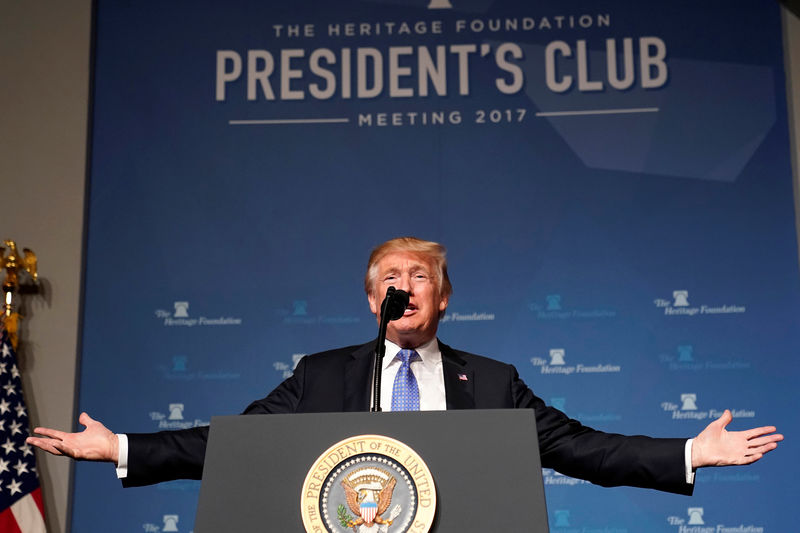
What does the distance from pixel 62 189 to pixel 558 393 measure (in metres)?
2.67

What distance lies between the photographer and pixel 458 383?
8.68 feet

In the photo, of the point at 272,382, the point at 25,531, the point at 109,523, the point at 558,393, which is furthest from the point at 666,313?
the point at 25,531

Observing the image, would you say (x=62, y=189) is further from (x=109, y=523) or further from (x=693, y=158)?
(x=693, y=158)

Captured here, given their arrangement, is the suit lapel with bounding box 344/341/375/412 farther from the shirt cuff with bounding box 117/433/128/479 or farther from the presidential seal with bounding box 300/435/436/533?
the presidential seal with bounding box 300/435/436/533

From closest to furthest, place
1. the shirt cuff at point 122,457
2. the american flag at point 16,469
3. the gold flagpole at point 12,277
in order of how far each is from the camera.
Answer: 1. the shirt cuff at point 122,457
2. the american flag at point 16,469
3. the gold flagpole at point 12,277

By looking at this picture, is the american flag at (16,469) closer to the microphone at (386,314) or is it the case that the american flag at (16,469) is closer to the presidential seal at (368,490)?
the microphone at (386,314)

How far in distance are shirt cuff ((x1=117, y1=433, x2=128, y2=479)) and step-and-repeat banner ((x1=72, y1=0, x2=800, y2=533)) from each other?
2447mm

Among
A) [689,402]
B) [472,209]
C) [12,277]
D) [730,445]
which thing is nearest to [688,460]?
[730,445]

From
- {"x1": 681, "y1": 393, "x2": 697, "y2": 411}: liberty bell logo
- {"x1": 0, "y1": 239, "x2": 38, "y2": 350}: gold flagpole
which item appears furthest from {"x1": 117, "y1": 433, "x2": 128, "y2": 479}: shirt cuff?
{"x1": 681, "y1": 393, "x2": 697, "y2": 411}: liberty bell logo

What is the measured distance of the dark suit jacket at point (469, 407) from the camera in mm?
2264

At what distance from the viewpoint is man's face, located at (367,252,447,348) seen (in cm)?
274

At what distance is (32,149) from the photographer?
504 cm

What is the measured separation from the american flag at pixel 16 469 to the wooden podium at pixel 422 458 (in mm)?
3117

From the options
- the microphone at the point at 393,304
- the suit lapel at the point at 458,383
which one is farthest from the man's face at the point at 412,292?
the microphone at the point at 393,304
